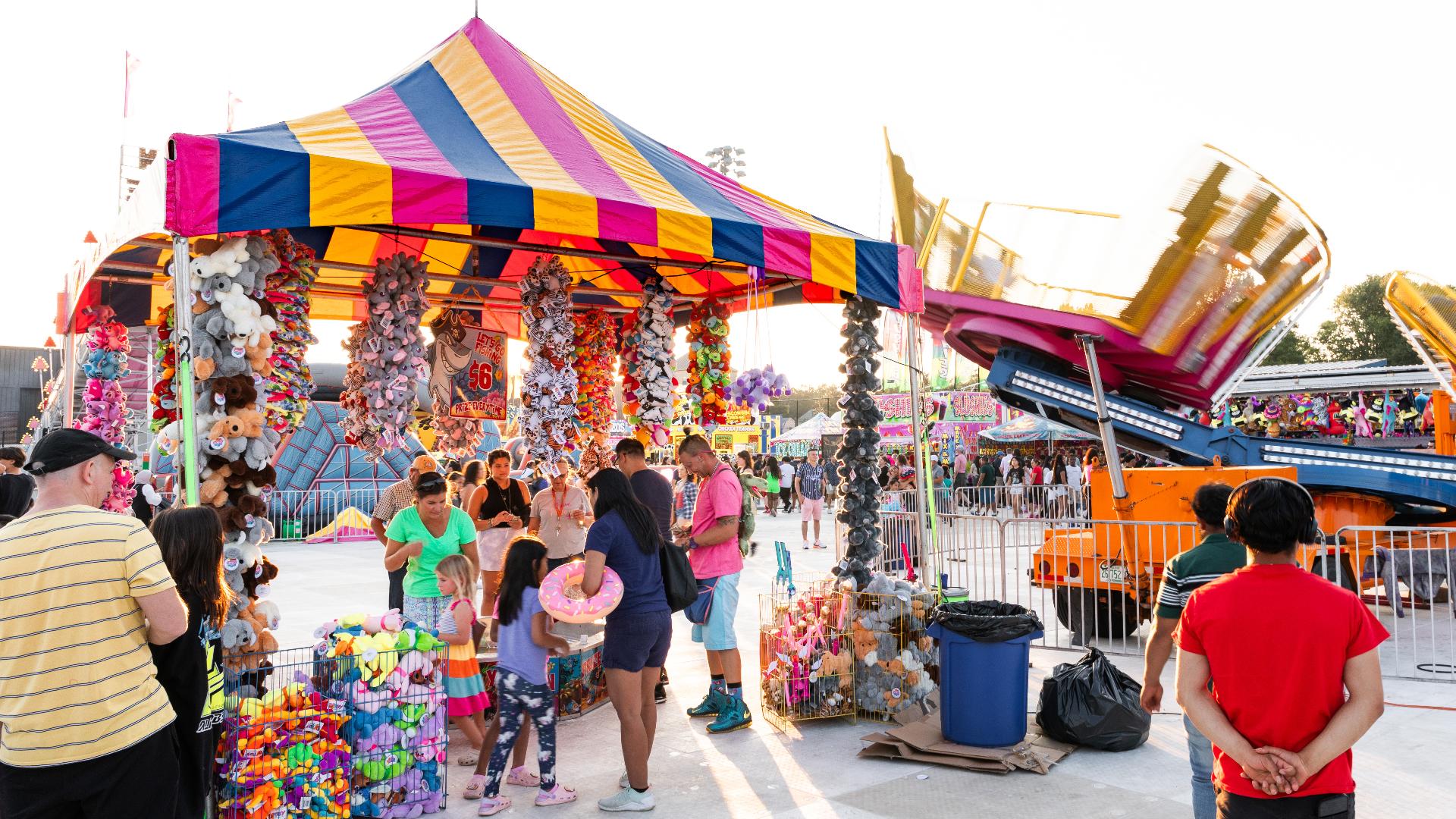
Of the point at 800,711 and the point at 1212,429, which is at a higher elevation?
the point at 1212,429

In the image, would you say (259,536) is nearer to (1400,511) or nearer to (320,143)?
(320,143)

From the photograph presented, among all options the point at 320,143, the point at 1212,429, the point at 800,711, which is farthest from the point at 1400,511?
the point at 320,143

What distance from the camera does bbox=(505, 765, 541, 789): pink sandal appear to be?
5.16 m

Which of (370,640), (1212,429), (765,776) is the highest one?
(1212,429)

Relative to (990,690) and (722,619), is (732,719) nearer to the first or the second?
(722,619)

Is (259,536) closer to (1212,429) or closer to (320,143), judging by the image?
(320,143)

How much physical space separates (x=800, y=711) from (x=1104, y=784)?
1.91 metres

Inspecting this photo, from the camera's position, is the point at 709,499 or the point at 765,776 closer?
the point at 765,776

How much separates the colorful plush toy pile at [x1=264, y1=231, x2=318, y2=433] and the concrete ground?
2.23 meters

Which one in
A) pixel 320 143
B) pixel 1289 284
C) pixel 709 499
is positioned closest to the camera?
pixel 320 143

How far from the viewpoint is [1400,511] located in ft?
31.4

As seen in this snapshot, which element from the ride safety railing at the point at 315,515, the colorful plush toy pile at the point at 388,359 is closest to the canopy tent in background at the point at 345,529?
the ride safety railing at the point at 315,515

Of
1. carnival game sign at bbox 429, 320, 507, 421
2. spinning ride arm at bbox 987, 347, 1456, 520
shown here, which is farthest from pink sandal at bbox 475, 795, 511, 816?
spinning ride arm at bbox 987, 347, 1456, 520

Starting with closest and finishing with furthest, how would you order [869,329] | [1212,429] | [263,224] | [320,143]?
[263,224]
[320,143]
[869,329]
[1212,429]
